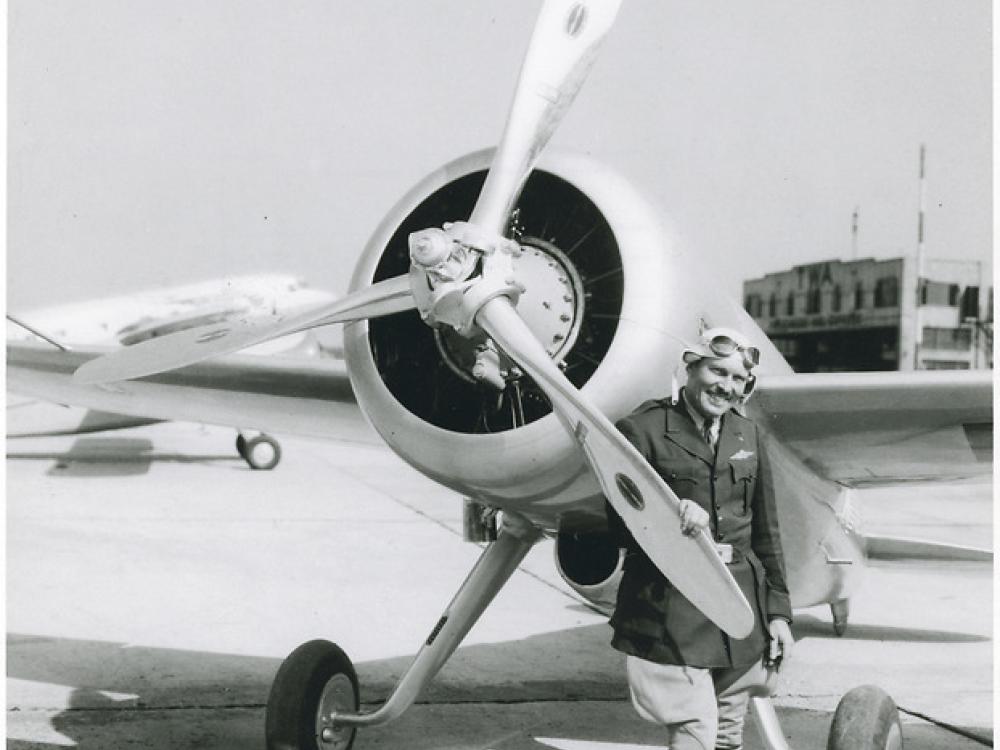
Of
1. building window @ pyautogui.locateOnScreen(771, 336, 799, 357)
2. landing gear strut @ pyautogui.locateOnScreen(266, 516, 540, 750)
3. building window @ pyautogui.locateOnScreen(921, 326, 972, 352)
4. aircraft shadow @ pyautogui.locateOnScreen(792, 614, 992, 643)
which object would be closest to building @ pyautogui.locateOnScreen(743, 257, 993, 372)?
building window @ pyautogui.locateOnScreen(921, 326, 972, 352)

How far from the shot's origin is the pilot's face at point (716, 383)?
310 cm

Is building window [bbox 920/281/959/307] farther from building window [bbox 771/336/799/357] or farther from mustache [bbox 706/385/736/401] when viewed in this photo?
mustache [bbox 706/385/736/401]

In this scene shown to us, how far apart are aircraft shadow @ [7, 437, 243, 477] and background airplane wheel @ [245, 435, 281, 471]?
134cm

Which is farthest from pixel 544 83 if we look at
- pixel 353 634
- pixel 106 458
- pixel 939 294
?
pixel 939 294

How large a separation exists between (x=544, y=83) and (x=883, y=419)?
4.87 feet

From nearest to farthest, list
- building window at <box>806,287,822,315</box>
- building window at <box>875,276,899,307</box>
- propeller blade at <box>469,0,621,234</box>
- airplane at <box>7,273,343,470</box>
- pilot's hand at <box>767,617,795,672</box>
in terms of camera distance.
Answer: pilot's hand at <box>767,617,795,672</box>, propeller blade at <box>469,0,621,234</box>, airplane at <box>7,273,343,470</box>, building window at <box>875,276,899,307</box>, building window at <box>806,287,822,315</box>

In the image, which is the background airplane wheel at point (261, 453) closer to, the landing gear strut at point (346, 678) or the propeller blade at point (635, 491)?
the landing gear strut at point (346, 678)

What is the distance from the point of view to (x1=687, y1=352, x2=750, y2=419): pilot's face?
3.10m

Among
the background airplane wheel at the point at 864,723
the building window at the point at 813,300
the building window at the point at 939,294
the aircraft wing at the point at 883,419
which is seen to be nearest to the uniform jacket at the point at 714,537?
the aircraft wing at the point at 883,419

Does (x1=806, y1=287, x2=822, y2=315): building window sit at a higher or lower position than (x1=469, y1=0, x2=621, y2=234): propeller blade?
higher

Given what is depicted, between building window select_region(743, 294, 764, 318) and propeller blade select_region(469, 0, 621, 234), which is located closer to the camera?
propeller blade select_region(469, 0, 621, 234)

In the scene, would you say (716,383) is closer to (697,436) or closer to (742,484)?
(697,436)

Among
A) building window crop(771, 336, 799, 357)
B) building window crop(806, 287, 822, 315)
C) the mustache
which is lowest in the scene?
the mustache

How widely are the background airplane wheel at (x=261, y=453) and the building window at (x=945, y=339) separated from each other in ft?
75.9
